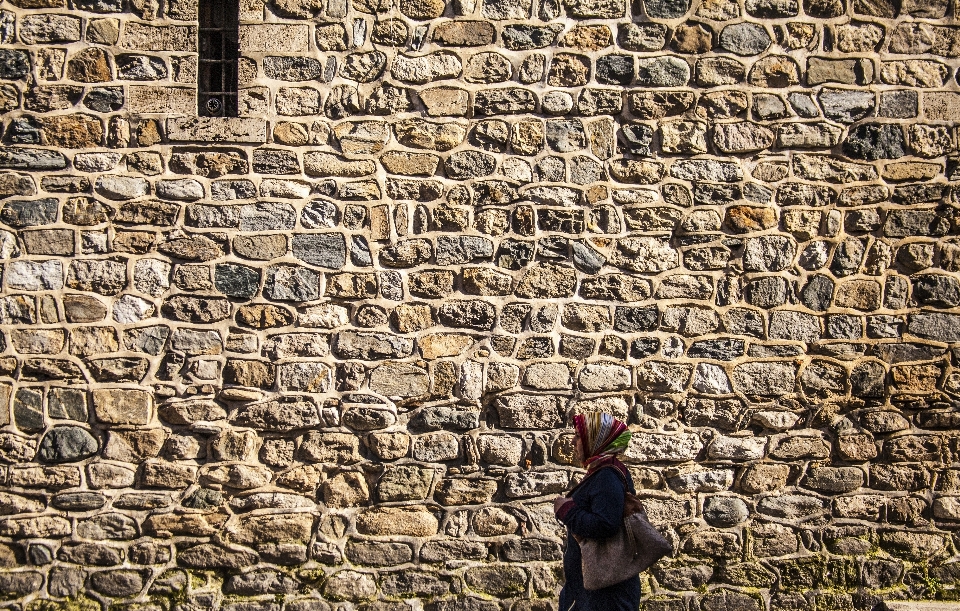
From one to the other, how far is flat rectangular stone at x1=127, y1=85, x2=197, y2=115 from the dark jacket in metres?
2.87

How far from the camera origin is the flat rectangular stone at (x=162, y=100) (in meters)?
3.98

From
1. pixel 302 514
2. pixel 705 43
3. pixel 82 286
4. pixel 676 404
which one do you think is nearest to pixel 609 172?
pixel 705 43

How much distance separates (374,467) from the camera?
13.1 ft

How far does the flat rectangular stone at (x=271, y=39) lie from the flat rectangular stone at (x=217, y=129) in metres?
0.38

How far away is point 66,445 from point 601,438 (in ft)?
9.33

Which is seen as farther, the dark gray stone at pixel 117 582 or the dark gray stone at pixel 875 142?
the dark gray stone at pixel 875 142

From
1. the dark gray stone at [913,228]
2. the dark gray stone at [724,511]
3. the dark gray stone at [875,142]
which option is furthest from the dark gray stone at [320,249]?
the dark gray stone at [913,228]

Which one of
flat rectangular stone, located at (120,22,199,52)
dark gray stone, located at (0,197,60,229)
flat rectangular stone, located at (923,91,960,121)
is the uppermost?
flat rectangular stone, located at (120,22,199,52)

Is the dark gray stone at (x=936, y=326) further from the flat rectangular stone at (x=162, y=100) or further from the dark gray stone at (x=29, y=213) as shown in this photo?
the dark gray stone at (x=29, y=213)

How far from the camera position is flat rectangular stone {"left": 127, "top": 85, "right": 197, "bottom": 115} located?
3.98m

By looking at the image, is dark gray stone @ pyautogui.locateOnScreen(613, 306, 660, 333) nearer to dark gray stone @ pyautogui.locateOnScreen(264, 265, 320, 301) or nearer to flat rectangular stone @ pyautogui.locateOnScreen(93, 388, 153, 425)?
dark gray stone @ pyautogui.locateOnScreen(264, 265, 320, 301)

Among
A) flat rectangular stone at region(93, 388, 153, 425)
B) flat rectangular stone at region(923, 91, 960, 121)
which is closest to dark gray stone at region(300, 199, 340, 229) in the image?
flat rectangular stone at region(93, 388, 153, 425)

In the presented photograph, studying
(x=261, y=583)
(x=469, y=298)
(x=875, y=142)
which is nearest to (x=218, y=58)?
(x=469, y=298)

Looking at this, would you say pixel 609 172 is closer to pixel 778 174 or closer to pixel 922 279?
pixel 778 174
